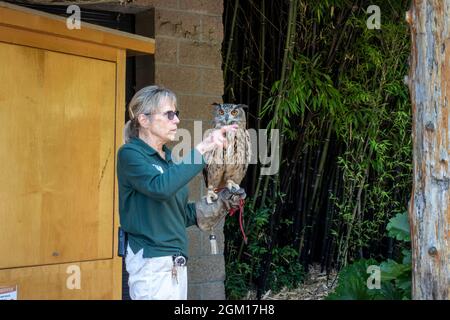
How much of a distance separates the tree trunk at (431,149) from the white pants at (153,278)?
0.86m

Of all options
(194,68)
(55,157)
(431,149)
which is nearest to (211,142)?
(431,149)

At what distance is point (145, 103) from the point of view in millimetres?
2572

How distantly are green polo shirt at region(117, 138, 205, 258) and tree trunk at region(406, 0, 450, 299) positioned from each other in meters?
0.78

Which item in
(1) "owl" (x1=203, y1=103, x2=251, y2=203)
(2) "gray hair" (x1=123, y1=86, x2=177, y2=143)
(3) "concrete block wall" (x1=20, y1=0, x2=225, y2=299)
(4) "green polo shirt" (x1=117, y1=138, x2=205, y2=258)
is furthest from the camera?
(3) "concrete block wall" (x1=20, y1=0, x2=225, y2=299)

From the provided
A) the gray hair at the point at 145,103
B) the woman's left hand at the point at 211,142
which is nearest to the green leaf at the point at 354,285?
the woman's left hand at the point at 211,142

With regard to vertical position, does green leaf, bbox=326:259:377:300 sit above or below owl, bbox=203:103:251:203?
below

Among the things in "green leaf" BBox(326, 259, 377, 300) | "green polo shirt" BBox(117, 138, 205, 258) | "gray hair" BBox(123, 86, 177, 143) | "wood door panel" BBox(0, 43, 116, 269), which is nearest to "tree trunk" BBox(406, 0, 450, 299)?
"green leaf" BBox(326, 259, 377, 300)

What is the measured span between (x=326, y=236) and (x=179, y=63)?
1942 mm

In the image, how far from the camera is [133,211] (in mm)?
2525

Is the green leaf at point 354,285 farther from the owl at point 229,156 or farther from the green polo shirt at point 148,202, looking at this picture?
the green polo shirt at point 148,202

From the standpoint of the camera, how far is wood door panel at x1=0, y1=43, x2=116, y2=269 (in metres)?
3.13

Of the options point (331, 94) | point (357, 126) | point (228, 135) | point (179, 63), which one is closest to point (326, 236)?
point (357, 126)

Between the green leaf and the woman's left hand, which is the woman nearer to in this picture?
the woman's left hand
